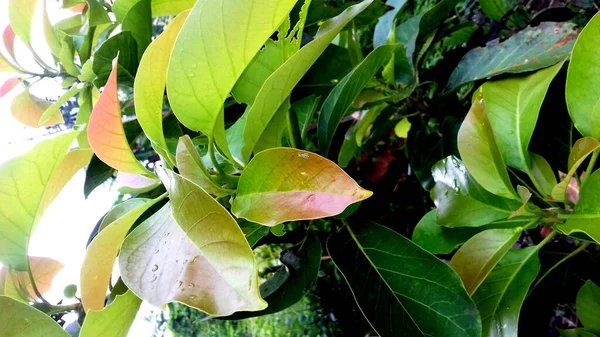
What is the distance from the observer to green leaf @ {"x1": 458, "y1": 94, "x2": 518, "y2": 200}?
35 centimetres

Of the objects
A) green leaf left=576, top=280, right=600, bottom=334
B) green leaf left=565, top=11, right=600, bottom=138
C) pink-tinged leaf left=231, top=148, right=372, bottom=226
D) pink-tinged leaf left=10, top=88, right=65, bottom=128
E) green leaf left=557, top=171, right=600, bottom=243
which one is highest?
green leaf left=565, top=11, right=600, bottom=138

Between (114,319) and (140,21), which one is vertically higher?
(140,21)

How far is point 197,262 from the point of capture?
0.23 metres

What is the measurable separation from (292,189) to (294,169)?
1 cm

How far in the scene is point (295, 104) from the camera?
459mm

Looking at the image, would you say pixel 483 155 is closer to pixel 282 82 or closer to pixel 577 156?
pixel 577 156

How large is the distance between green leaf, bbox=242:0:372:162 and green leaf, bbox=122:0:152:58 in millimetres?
195

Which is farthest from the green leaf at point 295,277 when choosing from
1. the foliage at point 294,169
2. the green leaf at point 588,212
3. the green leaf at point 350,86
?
the green leaf at point 588,212

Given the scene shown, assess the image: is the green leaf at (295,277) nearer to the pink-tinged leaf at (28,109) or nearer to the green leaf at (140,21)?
the green leaf at (140,21)

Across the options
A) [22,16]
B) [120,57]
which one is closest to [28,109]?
[22,16]

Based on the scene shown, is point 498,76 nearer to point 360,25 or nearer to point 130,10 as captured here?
point 360,25

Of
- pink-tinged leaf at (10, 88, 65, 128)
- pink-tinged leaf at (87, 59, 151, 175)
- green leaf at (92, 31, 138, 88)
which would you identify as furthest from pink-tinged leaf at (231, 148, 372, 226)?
pink-tinged leaf at (10, 88, 65, 128)

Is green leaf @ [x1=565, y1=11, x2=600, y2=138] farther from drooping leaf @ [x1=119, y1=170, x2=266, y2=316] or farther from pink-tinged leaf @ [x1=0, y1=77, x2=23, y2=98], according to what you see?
pink-tinged leaf @ [x1=0, y1=77, x2=23, y2=98]

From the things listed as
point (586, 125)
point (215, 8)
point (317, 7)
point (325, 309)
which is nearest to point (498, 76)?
point (586, 125)
